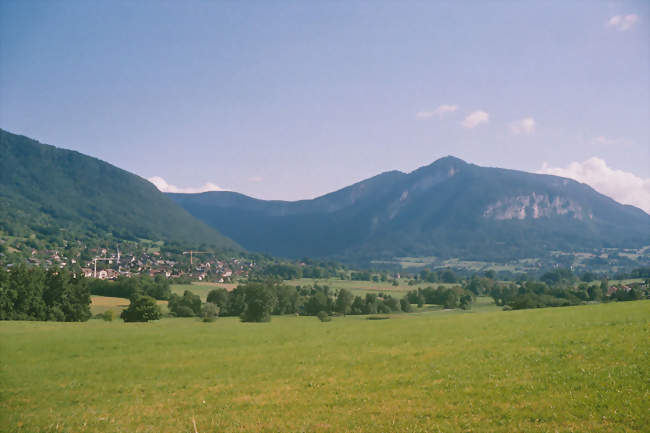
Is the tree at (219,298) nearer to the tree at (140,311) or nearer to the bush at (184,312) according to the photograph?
the bush at (184,312)

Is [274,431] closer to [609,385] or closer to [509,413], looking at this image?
[509,413]

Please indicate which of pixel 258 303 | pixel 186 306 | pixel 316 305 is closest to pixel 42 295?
pixel 186 306

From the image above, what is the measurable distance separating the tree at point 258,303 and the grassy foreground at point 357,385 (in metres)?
54.7

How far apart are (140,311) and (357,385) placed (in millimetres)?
67073

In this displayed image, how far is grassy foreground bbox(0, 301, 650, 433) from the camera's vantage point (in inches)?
605

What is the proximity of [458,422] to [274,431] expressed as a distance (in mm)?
6524

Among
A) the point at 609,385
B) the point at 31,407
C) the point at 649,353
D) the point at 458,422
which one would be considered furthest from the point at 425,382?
the point at 31,407

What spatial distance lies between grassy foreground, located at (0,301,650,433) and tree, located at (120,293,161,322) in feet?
136

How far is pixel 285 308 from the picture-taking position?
359 feet

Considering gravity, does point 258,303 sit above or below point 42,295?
below

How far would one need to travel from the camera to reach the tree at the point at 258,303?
91812mm

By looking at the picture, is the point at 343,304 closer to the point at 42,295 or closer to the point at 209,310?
the point at 209,310

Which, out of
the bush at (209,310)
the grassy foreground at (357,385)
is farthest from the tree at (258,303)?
the grassy foreground at (357,385)

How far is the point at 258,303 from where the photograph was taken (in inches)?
3686
